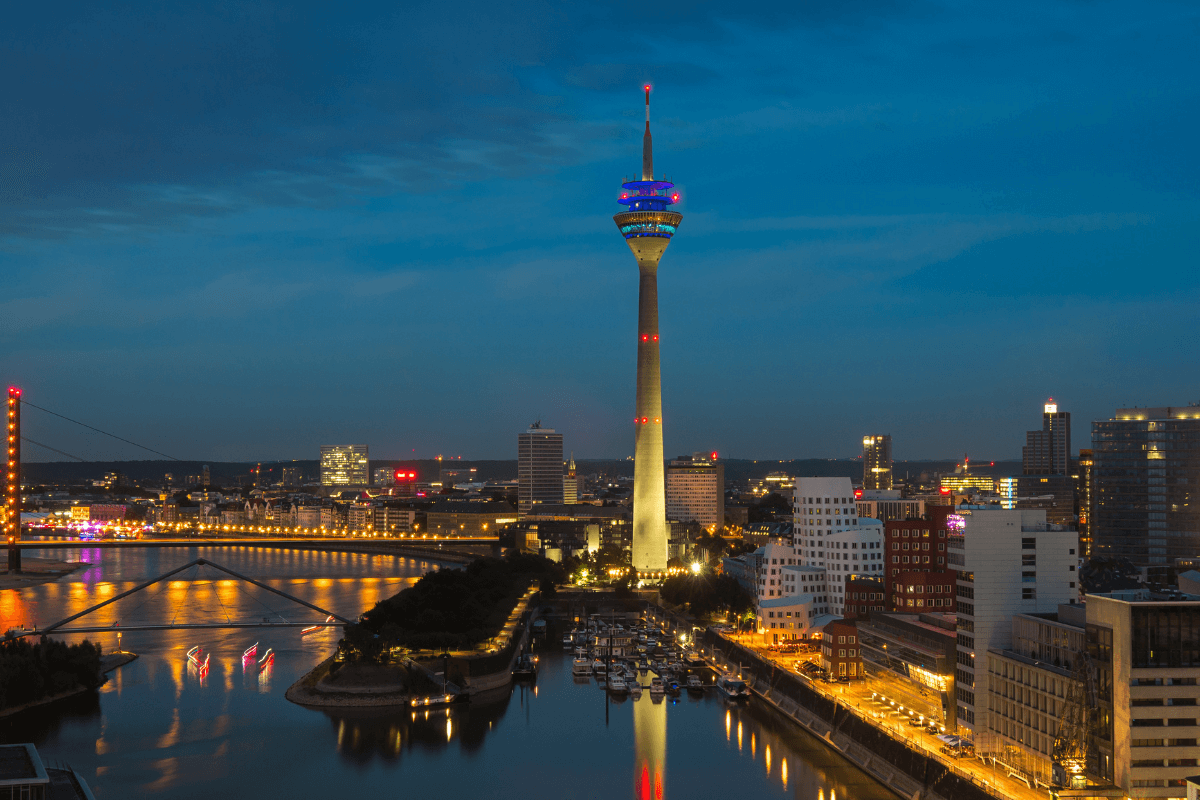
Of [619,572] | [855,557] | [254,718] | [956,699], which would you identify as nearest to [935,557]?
[855,557]

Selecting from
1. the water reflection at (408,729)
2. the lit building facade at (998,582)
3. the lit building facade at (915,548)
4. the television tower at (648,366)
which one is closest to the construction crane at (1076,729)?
the lit building facade at (998,582)

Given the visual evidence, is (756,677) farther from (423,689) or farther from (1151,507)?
(1151,507)

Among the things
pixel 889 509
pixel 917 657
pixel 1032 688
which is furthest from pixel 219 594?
pixel 1032 688

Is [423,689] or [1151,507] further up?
[1151,507]

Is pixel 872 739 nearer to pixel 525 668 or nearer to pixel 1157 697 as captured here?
pixel 1157 697

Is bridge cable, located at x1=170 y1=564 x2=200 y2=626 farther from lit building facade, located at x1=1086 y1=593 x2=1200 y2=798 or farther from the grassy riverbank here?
lit building facade, located at x1=1086 y1=593 x2=1200 y2=798

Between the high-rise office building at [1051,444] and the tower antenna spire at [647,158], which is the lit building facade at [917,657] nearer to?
the tower antenna spire at [647,158]
